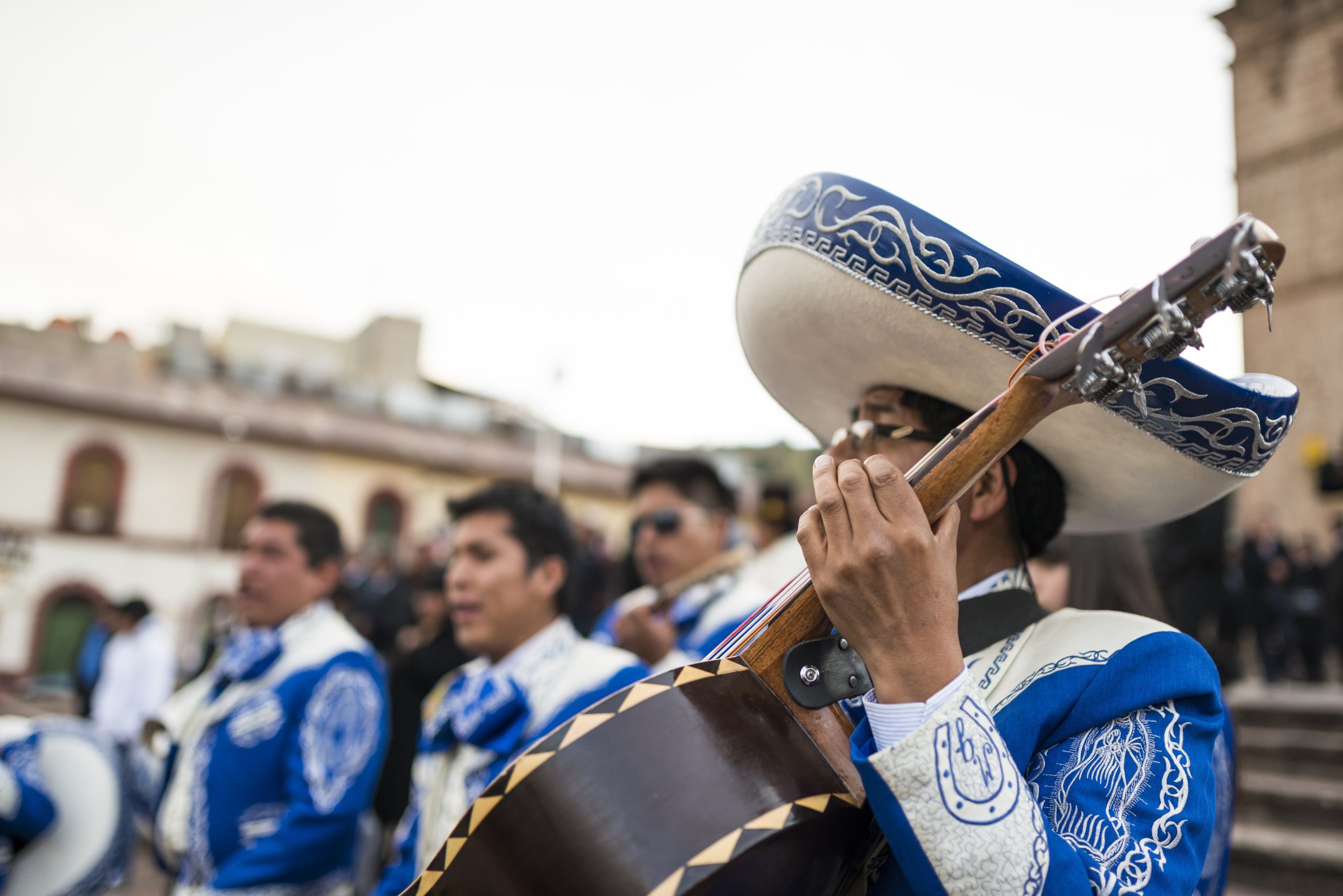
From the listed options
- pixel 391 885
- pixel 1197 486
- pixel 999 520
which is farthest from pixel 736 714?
pixel 391 885

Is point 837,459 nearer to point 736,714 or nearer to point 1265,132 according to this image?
point 736,714

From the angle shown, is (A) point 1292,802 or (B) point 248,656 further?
(A) point 1292,802

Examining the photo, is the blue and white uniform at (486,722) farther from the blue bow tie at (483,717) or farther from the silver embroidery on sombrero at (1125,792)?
the silver embroidery on sombrero at (1125,792)

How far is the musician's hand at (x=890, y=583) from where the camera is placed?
1101mm

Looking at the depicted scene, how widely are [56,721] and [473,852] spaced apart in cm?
289

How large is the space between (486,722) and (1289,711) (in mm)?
6496

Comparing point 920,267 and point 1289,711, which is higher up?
point 920,267

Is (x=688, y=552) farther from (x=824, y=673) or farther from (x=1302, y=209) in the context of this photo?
(x=1302, y=209)

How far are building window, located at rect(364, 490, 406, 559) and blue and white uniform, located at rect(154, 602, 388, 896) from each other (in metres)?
25.6

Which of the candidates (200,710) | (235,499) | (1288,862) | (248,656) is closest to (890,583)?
(248,656)

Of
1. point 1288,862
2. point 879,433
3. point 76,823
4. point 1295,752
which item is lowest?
point 1288,862

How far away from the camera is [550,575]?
333cm

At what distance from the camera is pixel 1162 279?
1.07 metres

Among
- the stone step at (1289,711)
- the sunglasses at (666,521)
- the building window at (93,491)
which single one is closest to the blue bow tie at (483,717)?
the sunglasses at (666,521)
